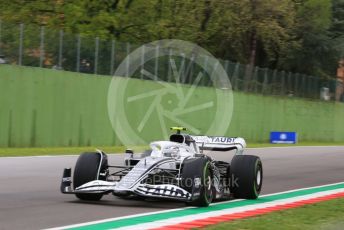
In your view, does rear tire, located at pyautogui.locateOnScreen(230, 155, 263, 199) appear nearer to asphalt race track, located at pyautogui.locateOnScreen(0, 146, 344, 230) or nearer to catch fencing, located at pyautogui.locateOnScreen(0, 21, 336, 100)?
asphalt race track, located at pyautogui.locateOnScreen(0, 146, 344, 230)

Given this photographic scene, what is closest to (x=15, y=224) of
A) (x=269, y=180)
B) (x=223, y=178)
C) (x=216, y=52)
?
(x=223, y=178)

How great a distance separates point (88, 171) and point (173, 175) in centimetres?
140

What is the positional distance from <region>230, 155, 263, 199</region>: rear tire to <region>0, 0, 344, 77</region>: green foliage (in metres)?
28.5

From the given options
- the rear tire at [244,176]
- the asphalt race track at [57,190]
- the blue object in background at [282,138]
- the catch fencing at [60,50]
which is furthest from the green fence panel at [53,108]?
the blue object in background at [282,138]

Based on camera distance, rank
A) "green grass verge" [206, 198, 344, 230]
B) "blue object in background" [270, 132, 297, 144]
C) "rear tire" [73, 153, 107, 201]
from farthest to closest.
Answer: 1. "blue object in background" [270, 132, 297, 144]
2. "rear tire" [73, 153, 107, 201]
3. "green grass verge" [206, 198, 344, 230]

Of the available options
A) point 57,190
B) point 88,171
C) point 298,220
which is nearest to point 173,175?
point 88,171

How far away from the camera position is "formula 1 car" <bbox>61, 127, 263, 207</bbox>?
11.0m

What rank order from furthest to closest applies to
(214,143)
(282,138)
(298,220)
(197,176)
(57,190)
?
1. (282,138)
2. (57,190)
3. (214,143)
4. (197,176)
5. (298,220)

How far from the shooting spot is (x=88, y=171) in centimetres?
1174

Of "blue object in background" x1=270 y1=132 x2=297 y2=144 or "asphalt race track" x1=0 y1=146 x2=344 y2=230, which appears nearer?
"asphalt race track" x1=0 y1=146 x2=344 y2=230

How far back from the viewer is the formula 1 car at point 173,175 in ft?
36.1

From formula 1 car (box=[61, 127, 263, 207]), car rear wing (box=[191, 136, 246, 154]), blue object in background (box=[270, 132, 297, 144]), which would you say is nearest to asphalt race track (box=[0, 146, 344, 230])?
formula 1 car (box=[61, 127, 263, 207])

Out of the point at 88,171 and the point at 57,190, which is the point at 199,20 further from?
the point at 88,171

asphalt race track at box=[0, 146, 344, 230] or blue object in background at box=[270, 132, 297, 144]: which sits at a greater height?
blue object in background at box=[270, 132, 297, 144]
